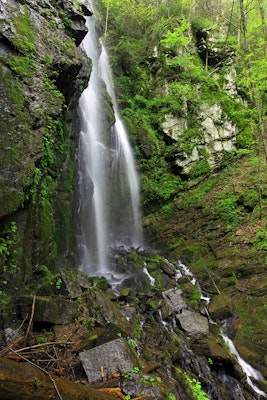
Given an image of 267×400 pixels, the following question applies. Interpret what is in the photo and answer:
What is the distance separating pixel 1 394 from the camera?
1.77 meters

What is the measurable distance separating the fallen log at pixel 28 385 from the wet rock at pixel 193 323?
186 inches

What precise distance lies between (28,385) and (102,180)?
437 inches

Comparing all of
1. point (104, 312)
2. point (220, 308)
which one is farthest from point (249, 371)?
point (104, 312)

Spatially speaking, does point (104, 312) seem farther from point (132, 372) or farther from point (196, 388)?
point (196, 388)

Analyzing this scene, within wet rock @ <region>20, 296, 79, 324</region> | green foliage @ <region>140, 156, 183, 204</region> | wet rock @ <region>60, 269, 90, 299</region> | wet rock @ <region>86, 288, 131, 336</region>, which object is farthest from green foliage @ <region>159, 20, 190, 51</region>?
wet rock @ <region>20, 296, 79, 324</region>

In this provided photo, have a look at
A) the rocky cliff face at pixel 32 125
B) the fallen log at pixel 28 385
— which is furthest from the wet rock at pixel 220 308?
the fallen log at pixel 28 385

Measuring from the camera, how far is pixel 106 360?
12.6 ft

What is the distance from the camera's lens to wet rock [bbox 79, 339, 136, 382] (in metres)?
3.66

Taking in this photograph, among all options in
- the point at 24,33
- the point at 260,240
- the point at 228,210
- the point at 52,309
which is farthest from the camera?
the point at 228,210

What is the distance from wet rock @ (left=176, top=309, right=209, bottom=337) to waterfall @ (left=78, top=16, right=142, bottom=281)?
3.09 meters

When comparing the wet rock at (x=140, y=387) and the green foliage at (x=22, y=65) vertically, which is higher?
the green foliage at (x=22, y=65)

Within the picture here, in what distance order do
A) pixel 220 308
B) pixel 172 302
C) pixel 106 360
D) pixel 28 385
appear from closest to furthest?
pixel 28 385 → pixel 106 360 → pixel 172 302 → pixel 220 308

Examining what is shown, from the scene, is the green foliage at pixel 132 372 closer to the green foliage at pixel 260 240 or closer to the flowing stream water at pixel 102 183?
the flowing stream water at pixel 102 183

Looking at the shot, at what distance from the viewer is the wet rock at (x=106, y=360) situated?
144 inches
